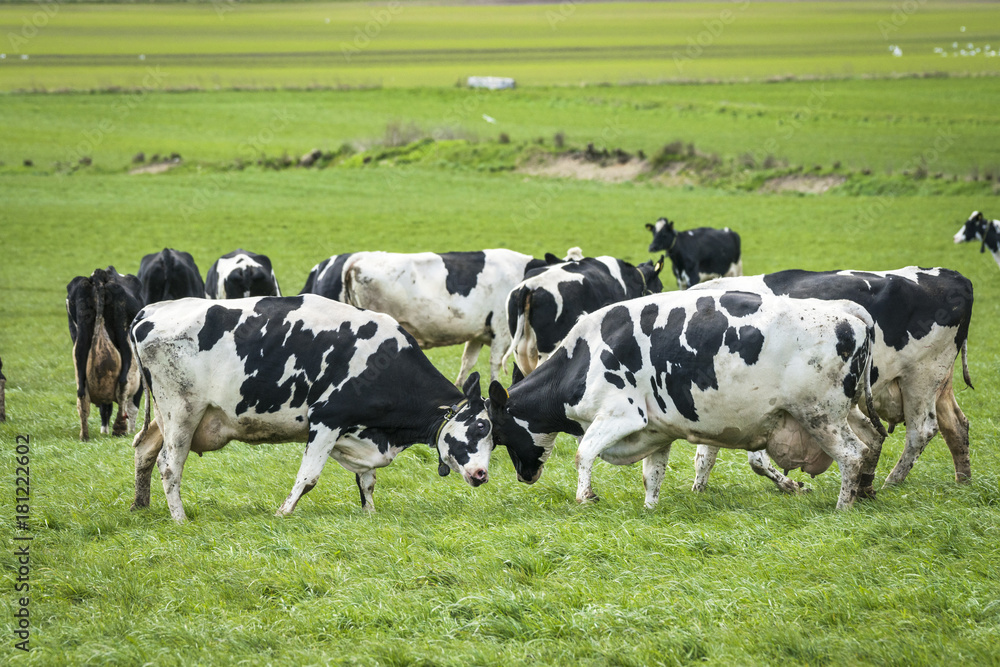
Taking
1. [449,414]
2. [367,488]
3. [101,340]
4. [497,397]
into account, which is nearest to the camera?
[367,488]

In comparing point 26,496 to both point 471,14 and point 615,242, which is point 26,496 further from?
A: point 471,14

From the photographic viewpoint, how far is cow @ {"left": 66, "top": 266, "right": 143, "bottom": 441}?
11906mm

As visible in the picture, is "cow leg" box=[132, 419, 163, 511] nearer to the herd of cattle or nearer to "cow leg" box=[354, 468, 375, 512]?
the herd of cattle

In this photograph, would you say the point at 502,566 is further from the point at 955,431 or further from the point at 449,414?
the point at 955,431

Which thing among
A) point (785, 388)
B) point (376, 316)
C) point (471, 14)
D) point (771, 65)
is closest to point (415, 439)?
point (376, 316)

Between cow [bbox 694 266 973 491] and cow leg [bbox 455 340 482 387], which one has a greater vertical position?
cow [bbox 694 266 973 491]

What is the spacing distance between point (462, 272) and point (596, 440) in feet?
23.7

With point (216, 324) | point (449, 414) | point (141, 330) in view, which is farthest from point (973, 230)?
point (141, 330)

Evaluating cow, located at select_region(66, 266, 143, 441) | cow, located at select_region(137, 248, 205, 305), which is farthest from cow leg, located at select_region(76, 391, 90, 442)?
cow, located at select_region(137, 248, 205, 305)

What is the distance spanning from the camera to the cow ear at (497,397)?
8.78 meters

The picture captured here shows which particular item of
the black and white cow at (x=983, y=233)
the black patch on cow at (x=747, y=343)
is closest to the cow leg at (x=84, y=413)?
the black patch on cow at (x=747, y=343)

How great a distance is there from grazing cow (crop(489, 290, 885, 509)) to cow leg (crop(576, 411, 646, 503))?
0.4 inches

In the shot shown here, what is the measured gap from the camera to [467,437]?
8.69 m

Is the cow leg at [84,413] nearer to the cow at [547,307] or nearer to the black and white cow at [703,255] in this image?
the cow at [547,307]
